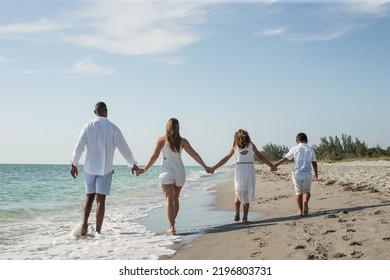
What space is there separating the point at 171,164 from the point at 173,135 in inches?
19.5

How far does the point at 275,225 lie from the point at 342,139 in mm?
44867

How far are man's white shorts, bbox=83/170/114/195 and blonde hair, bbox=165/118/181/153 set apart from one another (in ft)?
4.12

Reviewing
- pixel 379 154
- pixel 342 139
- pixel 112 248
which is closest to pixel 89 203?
pixel 112 248

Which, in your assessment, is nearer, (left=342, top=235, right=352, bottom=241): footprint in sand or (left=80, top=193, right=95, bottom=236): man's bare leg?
(left=342, top=235, right=352, bottom=241): footprint in sand

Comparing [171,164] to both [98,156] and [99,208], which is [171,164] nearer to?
[98,156]

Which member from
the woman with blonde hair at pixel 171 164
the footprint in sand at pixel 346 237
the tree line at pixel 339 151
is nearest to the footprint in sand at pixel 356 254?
the footprint in sand at pixel 346 237

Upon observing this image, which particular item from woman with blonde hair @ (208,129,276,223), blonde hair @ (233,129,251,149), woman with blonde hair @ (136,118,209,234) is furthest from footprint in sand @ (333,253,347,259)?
blonde hair @ (233,129,251,149)

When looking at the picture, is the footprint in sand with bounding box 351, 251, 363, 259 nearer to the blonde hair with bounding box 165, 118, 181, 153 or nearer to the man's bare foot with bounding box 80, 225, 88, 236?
the blonde hair with bounding box 165, 118, 181, 153

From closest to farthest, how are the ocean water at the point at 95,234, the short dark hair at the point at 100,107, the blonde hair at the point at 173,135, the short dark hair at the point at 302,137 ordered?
the ocean water at the point at 95,234, the blonde hair at the point at 173,135, the short dark hair at the point at 100,107, the short dark hair at the point at 302,137

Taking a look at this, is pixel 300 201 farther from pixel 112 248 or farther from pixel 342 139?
pixel 342 139

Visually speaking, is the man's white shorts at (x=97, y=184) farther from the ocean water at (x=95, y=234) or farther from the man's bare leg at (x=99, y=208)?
the ocean water at (x=95, y=234)

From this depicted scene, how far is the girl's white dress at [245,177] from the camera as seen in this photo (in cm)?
828

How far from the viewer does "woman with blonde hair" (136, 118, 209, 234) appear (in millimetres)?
7445

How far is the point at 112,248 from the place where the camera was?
6574mm
